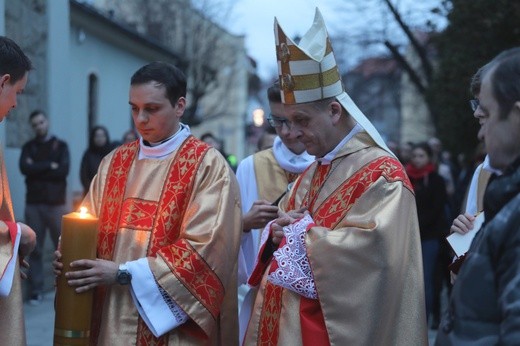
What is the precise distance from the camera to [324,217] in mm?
3904

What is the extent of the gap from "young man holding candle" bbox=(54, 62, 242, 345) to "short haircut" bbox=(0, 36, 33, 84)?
1.89ft

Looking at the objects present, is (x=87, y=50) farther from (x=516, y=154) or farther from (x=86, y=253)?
(x=516, y=154)

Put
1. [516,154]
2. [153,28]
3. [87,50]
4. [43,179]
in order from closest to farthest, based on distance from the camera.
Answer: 1. [516,154]
2. [43,179]
3. [87,50]
4. [153,28]

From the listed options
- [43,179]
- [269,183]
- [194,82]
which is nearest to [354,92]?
[194,82]

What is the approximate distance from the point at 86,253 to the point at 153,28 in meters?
30.5

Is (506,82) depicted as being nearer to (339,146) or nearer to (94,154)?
(339,146)

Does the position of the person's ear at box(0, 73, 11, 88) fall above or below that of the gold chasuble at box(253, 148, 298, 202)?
above

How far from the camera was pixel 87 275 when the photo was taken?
3.81 meters

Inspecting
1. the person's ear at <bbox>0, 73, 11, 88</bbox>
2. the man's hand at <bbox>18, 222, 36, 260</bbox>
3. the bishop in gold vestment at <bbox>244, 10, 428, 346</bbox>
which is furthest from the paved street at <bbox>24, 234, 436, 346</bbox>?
the person's ear at <bbox>0, 73, 11, 88</bbox>

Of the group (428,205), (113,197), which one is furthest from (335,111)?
(428,205)

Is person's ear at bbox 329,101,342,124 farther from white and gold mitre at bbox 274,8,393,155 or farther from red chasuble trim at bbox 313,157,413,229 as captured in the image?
red chasuble trim at bbox 313,157,413,229

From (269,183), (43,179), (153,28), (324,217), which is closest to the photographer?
(324,217)

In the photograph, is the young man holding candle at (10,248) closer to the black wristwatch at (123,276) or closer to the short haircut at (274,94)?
the black wristwatch at (123,276)

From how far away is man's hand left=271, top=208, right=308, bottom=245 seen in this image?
155 inches
